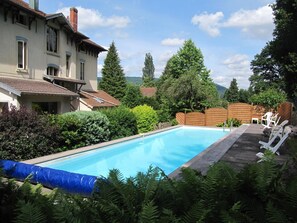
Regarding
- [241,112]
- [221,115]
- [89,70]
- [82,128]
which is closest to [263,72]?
[241,112]

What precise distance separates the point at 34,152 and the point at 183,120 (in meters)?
20.0

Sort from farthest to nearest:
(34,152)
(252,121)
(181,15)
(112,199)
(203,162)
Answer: (252,121)
(181,15)
(34,152)
(203,162)
(112,199)

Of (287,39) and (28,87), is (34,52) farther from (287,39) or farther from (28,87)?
(287,39)

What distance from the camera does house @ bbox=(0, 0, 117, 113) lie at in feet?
55.2

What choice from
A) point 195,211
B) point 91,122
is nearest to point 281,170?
point 195,211

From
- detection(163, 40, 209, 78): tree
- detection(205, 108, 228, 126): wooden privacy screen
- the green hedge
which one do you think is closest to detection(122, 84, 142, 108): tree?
detection(205, 108, 228, 126): wooden privacy screen

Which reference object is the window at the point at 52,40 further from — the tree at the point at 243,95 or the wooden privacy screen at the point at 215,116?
the tree at the point at 243,95

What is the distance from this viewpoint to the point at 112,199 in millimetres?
1954

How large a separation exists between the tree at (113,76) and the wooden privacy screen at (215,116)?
2587 centimetres

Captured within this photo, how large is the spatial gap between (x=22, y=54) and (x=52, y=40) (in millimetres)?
3654

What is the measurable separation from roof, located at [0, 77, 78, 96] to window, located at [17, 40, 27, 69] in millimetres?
1041

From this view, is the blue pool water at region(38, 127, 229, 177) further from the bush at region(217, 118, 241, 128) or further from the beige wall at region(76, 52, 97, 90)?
the beige wall at region(76, 52, 97, 90)

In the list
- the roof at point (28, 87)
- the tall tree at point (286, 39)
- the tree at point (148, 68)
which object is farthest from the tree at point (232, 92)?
the roof at point (28, 87)

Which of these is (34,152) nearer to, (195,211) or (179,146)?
(179,146)
